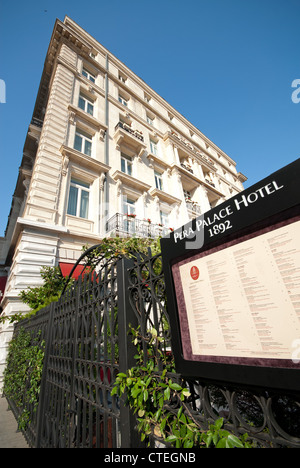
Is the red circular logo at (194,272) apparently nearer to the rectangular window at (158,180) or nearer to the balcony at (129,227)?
the balcony at (129,227)

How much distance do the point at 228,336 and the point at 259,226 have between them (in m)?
0.56

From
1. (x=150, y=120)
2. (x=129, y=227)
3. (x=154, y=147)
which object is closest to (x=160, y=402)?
(x=129, y=227)

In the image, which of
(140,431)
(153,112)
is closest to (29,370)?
(140,431)

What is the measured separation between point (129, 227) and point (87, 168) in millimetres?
3762

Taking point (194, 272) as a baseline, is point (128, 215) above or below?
above

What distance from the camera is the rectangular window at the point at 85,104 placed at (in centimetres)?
1184

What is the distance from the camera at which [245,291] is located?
3.02 feet

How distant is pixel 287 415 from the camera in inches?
55.2

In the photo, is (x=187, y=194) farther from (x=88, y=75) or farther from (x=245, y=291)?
(x=245, y=291)

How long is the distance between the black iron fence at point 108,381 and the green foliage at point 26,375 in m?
0.16

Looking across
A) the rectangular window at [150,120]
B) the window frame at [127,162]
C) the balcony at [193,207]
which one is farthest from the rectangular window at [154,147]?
the balcony at [193,207]

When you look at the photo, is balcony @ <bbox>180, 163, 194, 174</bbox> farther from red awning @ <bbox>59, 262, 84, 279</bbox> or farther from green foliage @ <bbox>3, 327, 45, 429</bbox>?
green foliage @ <bbox>3, 327, 45, 429</bbox>

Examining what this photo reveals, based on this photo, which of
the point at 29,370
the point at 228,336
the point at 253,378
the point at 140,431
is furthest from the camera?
the point at 29,370
